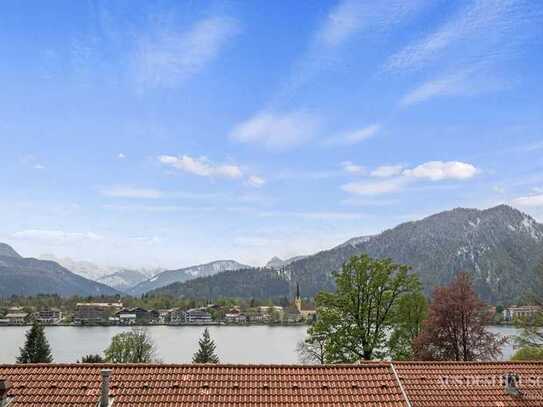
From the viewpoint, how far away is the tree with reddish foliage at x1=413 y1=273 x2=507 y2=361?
2883 cm

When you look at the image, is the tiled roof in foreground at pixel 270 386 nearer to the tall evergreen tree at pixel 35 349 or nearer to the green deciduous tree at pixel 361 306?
the green deciduous tree at pixel 361 306

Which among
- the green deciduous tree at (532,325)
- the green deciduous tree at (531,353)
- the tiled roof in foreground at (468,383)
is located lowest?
the green deciduous tree at (531,353)

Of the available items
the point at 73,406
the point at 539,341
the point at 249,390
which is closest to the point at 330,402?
the point at 249,390

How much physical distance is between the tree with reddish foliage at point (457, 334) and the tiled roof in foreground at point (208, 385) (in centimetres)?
1260

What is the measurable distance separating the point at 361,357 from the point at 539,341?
10598mm

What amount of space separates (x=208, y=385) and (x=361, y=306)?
15150 mm

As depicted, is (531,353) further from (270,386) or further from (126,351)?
(126,351)

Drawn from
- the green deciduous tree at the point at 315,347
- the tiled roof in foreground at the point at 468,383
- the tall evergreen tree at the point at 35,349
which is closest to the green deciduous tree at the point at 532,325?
the green deciduous tree at the point at 315,347

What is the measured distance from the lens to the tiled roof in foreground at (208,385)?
1550 centimetres

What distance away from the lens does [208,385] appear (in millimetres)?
16172

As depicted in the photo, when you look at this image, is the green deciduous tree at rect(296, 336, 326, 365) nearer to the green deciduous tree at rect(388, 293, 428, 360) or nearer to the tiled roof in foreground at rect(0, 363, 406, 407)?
the green deciduous tree at rect(388, 293, 428, 360)

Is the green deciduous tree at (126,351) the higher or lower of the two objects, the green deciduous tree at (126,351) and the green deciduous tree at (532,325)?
the lower

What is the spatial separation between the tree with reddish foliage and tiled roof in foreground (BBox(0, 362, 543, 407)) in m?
11.0

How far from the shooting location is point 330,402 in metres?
15.6
